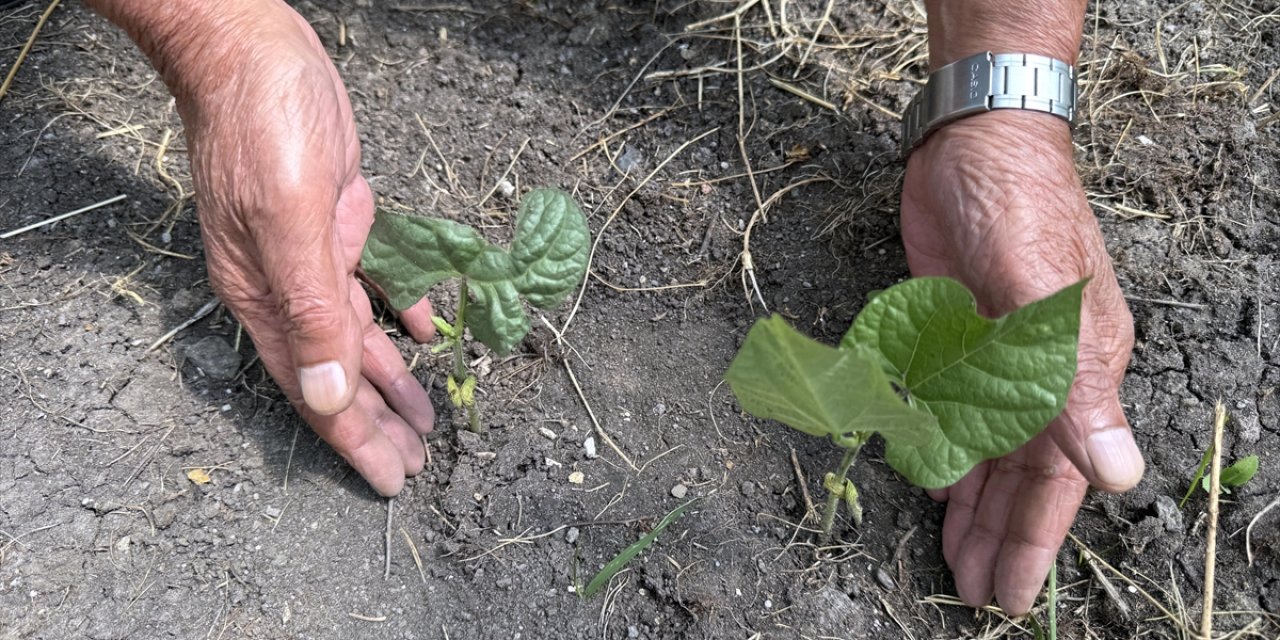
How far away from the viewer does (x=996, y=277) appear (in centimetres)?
124

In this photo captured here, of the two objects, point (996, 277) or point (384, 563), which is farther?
point (384, 563)

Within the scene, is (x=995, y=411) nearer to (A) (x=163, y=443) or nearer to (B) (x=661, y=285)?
(B) (x=661, y=285)

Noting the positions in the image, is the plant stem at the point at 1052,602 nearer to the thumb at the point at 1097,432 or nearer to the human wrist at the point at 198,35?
the thumb at the point at 1097,432

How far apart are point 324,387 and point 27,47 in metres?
1.27

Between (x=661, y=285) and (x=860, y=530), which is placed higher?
(x=661, y=285)

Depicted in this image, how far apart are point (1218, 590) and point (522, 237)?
1.18 m

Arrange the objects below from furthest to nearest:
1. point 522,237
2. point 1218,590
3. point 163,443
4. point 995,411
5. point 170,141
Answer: point 170,141 → point 163,443 → point 1218,590 → point 522,237 → point 995,411

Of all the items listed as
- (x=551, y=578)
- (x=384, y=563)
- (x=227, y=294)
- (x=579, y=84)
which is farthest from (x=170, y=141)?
(x=551, y=578)

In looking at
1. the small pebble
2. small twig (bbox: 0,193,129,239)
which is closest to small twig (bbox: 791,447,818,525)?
the small pebble

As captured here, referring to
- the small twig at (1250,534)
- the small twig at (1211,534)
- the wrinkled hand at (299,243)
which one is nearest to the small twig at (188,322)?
the wrinkled hand at (299,243)

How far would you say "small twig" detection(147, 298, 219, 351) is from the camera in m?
1.54

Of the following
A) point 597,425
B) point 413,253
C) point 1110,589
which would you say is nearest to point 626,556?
point 597,425

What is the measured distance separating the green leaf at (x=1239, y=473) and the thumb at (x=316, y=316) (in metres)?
1.29

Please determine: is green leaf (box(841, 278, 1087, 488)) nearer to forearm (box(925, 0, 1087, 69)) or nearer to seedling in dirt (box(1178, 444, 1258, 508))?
seedling in dirt (box(1178, 444, 1258, 508))
